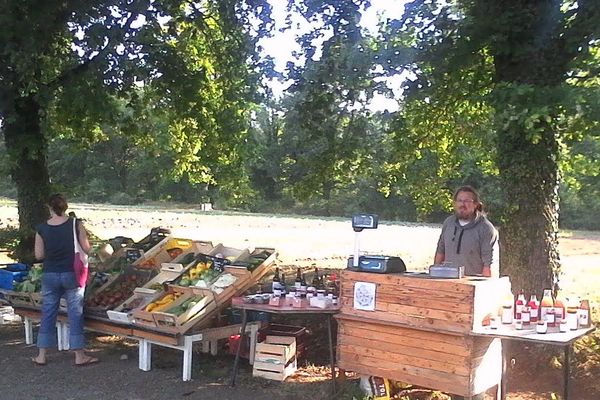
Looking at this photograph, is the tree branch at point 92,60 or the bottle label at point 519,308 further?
the tree branch at point 92,60

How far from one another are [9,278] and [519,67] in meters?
6.37

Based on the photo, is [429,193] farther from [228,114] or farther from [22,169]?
[22,169]

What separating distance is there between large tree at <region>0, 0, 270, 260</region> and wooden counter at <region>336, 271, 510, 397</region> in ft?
15.9

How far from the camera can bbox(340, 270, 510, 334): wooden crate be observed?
5.30m

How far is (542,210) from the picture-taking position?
7.05 m

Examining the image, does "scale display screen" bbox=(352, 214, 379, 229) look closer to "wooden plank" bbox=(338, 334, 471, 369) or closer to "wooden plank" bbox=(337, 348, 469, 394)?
"wooden plank" bbox=(338, 334, 471, 369)

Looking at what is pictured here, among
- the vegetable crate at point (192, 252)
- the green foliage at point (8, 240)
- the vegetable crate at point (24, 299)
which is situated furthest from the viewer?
the green foliage at point (8, 240)

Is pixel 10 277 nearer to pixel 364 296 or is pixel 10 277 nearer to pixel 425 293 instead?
pixel 364 296

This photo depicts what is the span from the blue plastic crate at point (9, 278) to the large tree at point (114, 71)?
1.85m

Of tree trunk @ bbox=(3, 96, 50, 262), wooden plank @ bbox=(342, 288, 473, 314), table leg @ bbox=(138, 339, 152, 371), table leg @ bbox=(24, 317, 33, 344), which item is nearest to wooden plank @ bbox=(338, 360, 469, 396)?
wooden plank @ bbox=(342, 288, 473, 314)

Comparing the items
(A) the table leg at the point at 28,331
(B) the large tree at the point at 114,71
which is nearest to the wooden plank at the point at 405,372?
(A) the table leg at the point at 28,331

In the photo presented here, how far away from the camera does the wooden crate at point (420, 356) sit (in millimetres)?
5367

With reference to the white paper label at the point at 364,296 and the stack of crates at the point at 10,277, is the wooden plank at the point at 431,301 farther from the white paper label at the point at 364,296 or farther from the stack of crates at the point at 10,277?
the stack of crates at the point at 10,277

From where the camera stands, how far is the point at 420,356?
5598mm
